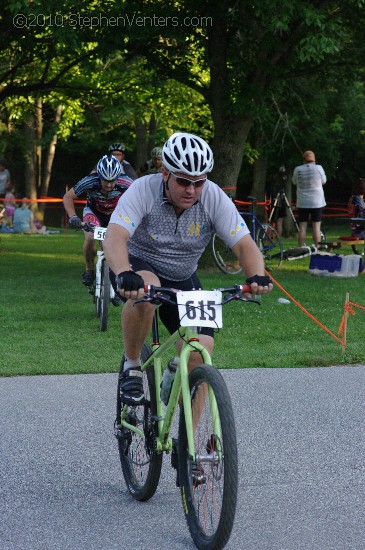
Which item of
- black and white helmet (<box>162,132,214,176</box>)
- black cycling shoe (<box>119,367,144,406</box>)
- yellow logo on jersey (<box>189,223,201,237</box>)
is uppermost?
black and white helmet (<box>162,132,214,176</box>)

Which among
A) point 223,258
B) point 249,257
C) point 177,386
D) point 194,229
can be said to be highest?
point 194,229

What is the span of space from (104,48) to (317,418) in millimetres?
12229

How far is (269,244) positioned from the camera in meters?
20.1

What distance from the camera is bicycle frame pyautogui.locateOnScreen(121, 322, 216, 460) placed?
15.7 feet

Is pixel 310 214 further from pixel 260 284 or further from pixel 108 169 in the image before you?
pixel 260 284

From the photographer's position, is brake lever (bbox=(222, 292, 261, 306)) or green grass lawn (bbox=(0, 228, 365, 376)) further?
green grass lawn (bbox=(0, 228, 365, 376))

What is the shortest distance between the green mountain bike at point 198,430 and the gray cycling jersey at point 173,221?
1.04 ft

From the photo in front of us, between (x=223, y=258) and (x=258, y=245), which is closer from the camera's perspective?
(x=223, y=258)

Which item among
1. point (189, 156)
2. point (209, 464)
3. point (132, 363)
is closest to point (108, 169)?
point (132, 363)

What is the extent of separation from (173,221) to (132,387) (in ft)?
2.90

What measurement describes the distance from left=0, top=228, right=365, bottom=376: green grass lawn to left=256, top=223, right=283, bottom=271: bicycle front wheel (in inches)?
23.3

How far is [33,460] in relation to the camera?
6406 millimetres

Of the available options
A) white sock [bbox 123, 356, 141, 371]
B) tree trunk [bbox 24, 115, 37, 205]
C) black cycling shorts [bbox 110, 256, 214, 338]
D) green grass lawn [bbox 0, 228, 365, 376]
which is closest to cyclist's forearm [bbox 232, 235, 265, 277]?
black cycling shorts [bbox 110, 256, 214, 338]

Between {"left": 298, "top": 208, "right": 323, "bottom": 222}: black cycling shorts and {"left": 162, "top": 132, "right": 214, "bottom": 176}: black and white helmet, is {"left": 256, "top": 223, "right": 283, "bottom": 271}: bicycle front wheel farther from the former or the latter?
{"left": 162, "top": 132, "right": 214, "bottom": 176}: black and white helmet
